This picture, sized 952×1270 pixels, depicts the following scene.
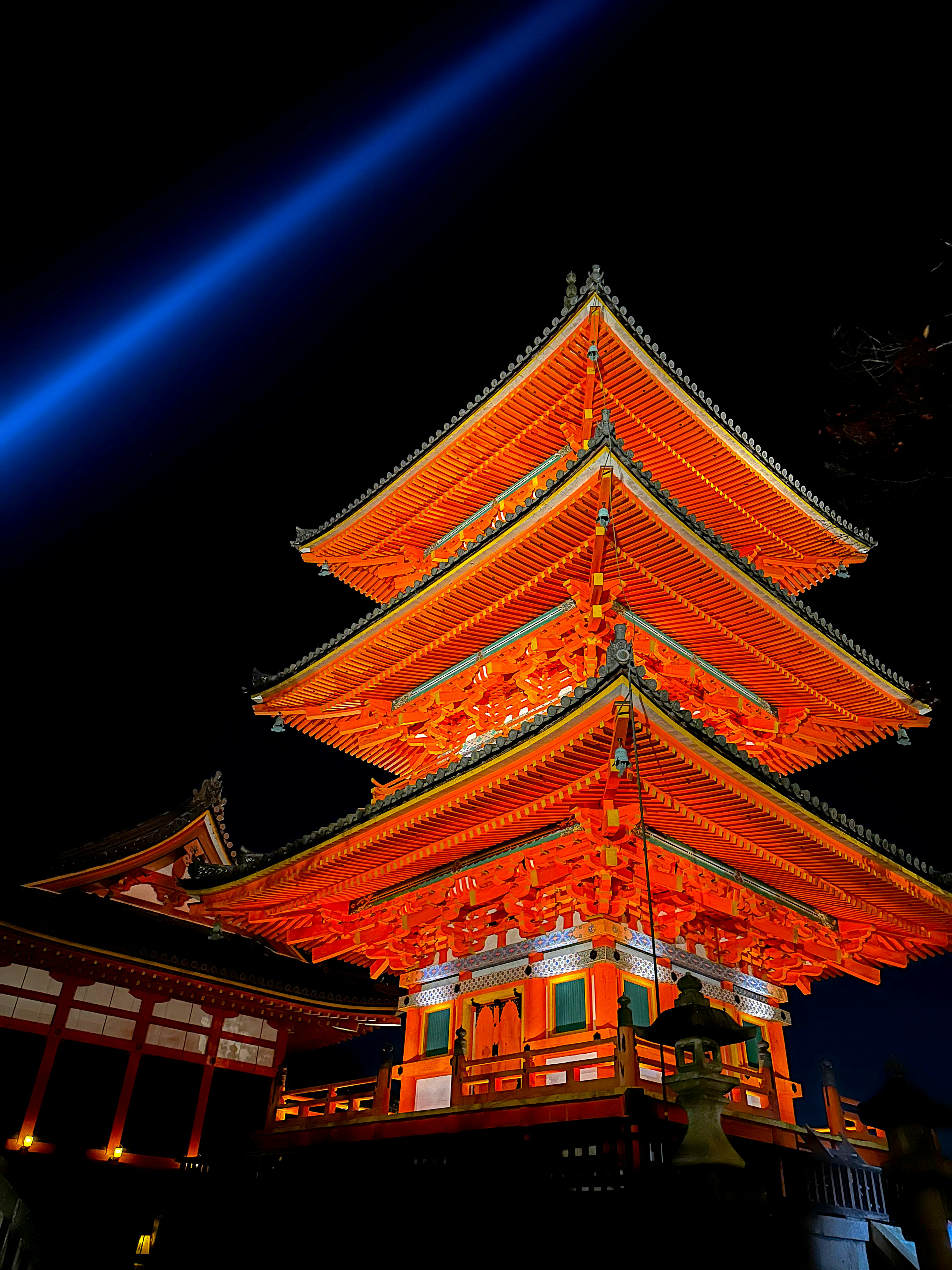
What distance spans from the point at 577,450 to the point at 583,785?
646 cm

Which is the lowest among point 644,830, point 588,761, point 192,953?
point 644,830

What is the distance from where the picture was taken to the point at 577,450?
45.7 ft

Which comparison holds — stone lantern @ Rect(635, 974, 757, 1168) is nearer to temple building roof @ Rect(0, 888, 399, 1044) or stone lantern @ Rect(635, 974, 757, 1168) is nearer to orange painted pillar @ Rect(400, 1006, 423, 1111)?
orange painted pillar @ Rect(400, 1006, 423, 1111)

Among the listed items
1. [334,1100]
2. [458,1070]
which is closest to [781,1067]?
[458,1070]

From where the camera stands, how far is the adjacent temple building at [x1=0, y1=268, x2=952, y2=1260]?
380 inches

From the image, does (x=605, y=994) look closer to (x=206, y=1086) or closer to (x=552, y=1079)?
(x=552, y=1079)

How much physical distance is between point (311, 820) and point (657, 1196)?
2957 centimetres

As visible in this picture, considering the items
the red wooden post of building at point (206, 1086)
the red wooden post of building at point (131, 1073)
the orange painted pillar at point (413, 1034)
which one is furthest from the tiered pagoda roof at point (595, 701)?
the red wooden post of building at point (206, 1086)

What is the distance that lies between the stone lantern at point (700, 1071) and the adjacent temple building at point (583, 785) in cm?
28

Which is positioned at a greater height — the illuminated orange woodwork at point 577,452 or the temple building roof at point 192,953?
the illuminated orange woodwork at point 577,452

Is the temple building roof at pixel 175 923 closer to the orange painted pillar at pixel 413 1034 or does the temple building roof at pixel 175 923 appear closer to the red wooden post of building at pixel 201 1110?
the red wooden post of building at pixel 201 1110

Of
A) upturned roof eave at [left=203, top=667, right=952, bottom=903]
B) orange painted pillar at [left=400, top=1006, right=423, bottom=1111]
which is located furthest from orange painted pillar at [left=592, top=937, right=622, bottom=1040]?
orange painted pillar at [left=400, top=1006, right=423, bottom=1111]

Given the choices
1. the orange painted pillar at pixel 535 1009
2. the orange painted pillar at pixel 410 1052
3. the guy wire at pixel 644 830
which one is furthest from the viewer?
the orange painted pillar at pixel 410 1052

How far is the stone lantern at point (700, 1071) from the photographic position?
6895mm
